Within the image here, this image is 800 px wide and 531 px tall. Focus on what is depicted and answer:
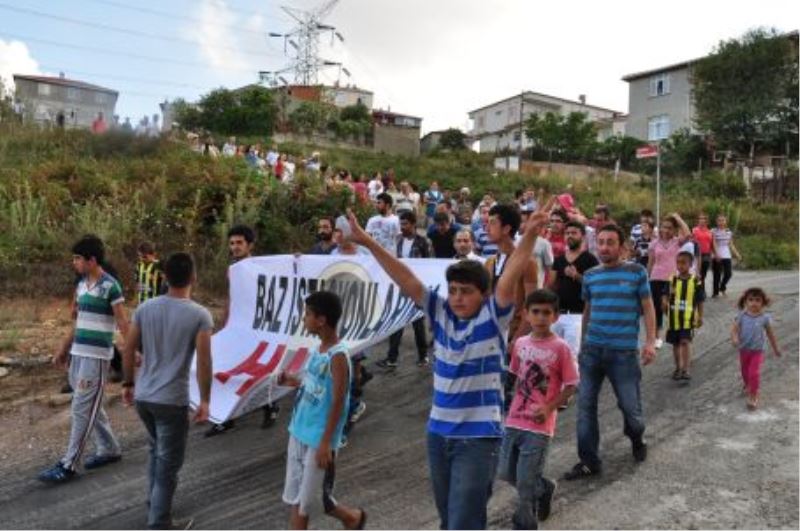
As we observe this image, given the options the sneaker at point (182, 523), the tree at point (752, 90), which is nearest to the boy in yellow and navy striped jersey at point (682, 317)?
the sneaker at point (182, 523)

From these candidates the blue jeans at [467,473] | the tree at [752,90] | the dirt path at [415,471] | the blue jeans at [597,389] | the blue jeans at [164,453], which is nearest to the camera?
the blue jeans at [467,473]

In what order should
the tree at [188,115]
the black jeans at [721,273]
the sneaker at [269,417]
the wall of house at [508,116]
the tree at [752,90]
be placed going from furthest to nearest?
1. the wall of house at [508,116]
2. the tree at [188,115]
3. the tree at [752,90]
4. the black jeans at [721,273]
5. the sneaker at [269,417]

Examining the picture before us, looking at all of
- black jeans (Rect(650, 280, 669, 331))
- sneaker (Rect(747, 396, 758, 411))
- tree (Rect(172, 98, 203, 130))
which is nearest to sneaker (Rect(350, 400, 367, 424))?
sneaker (Rect(747, 396, 758, 411))

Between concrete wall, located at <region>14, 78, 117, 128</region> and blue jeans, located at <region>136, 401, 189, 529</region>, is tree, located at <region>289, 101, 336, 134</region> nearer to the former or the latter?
concrete wall, located at <region>14, 78, 117, 128</region>

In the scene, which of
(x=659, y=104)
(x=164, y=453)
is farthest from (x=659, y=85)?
(x=164, y=453)

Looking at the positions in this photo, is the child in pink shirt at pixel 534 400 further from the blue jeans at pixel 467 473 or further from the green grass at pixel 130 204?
the green grass at pixel 130 204

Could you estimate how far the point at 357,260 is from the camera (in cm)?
739

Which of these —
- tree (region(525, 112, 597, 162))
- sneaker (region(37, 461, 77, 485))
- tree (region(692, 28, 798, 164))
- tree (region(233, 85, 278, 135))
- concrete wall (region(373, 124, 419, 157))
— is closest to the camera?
sneaker (region(37, 461, 77, 485))

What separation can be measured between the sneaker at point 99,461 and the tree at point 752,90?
121 ft

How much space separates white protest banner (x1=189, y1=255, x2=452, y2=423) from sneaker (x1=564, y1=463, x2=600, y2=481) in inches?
80.5

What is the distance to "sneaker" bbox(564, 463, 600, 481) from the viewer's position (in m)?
5.84

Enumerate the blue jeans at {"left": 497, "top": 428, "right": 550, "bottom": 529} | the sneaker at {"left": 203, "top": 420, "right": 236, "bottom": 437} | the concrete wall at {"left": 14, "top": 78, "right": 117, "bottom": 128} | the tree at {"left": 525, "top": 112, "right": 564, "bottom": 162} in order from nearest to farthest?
the blue jeans at {"left": 497, "top": 428, "right": 550, "bottom": 529} → the sneaker at {"left": 203, "top": 420, "right": 236, "bottom": 437} → the concrete wall at {"left": 14, "top": 78, "right": 117, "bottom": 128} → the tree at {"left": 525, "top": 112, "right": 564, "bottom": 162}

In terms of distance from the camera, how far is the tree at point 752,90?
120 ft

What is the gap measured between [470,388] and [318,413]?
1.02 metres
